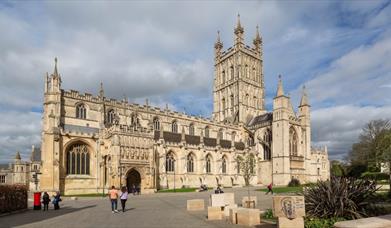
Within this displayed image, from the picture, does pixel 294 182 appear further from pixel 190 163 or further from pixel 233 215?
pixel 233 215

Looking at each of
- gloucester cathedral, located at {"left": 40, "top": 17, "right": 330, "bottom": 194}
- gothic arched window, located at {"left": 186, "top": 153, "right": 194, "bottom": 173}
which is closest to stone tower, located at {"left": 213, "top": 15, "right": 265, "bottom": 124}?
gloucester cathedral, located at {"left": 40, "top": 17, "right": 330, "bottom": 194}

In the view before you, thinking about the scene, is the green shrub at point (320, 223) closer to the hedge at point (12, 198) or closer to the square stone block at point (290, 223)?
the square stone block at point (290, 223)

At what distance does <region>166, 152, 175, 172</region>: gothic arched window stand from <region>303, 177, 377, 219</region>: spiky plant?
129ft

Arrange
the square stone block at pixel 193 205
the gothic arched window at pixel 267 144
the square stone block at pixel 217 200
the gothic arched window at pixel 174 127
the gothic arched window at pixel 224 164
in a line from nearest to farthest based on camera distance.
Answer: the square stone block at pixel 217 200, the square stone block at pixel 193 205, the gothic arched window at pixel 224 164, the gothic arched window at pixel 174 127, the gothic arched window at pixel 267 144

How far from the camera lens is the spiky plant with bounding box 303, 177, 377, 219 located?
534 inches

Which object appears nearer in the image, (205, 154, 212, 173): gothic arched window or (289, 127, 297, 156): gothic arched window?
(205, 154, 212, 173): gothic arched window

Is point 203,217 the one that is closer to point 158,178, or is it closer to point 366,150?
point 158,178

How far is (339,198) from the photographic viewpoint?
13.9m

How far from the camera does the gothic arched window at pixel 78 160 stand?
44.0 meters

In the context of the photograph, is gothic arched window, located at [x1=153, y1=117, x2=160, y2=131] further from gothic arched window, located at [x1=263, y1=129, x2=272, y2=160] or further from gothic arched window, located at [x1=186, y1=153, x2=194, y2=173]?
gothic arched window, located at [x1=263, y1=129, x2=272, y2=160]

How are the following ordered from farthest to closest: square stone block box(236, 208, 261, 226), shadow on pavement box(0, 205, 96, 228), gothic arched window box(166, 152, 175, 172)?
1. gothic arched window box(166, 152, 175, 172)
2. shadow on pavement box(0, 205, 96, 228)
3. square stone block box(236, 208, 261, 226)

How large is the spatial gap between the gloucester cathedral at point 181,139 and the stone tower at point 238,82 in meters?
0.24

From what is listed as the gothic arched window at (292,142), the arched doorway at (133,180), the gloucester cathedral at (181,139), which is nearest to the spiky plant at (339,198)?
the gloucester cathedral at (181,139)

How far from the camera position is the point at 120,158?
4384 cm
